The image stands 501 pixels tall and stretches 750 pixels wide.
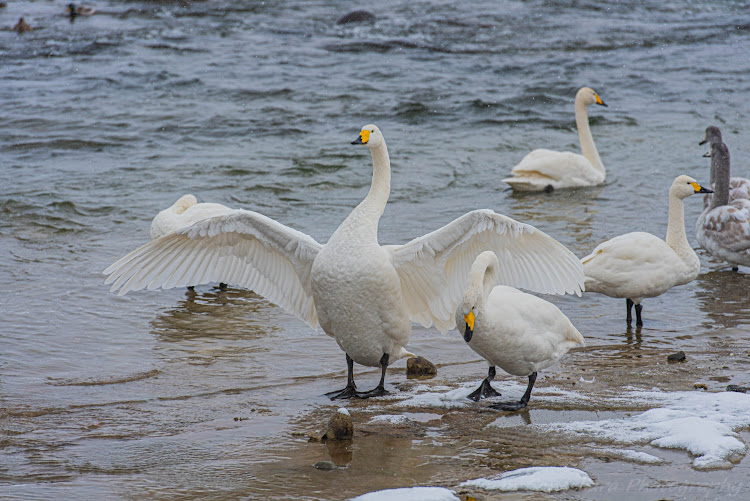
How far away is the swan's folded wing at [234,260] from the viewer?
673 centimetres

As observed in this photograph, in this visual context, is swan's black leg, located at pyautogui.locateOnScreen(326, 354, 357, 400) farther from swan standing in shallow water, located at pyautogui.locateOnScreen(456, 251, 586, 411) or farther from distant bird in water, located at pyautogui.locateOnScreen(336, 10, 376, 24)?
distant bird in water, located at pyautogui.locateOnScreen(336, 10, 376, 24)

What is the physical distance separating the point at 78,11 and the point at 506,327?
81.0 ft

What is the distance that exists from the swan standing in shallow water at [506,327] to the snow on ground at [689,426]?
0.54m

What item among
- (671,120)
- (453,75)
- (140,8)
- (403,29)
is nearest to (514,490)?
(671,120)

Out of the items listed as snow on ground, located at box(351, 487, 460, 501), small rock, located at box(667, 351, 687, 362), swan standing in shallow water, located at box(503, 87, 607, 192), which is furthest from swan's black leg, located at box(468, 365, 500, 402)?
swan standing in shallow water, located at box(503, 87, 607, 192)

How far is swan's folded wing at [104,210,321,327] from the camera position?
673 centimetres

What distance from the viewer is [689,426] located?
5039 mm

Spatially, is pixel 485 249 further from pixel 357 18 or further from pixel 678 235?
pixel 357 18

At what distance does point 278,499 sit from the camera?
14.5 feet

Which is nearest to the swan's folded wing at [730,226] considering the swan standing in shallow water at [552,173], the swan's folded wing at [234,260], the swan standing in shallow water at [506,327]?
the swan standing in shallow water at [552,173]

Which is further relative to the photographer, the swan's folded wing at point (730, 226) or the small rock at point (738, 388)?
the swan's folded wing at point (730, 226)

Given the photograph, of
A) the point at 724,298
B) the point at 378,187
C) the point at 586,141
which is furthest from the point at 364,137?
the point at 586,141

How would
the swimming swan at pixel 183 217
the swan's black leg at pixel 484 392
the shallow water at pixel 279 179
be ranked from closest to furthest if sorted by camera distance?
the shallow water at pixel 279 179, the swan's black leg at pixel 484 392, the swimming swan at pixel 183 217

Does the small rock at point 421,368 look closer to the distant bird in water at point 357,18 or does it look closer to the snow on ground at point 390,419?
the snow on ground at point 390,419
